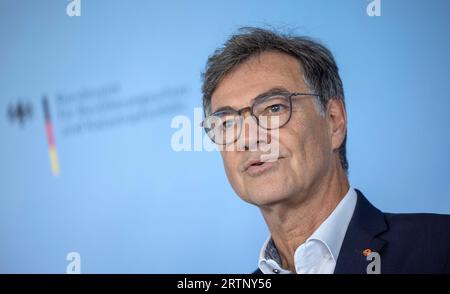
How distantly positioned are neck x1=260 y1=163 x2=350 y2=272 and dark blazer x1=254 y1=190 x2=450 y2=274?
13 centimetres

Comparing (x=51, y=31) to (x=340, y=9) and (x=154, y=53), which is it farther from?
(x=340, y=9)

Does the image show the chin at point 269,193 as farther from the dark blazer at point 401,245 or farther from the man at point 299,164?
the dark blazer at point 401,245

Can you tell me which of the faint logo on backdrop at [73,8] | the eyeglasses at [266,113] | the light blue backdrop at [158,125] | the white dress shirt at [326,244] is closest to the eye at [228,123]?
the eyeglasses at [266,113]

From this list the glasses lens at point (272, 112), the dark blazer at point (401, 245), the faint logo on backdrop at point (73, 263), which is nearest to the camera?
the dark blazer at point (401, 245)

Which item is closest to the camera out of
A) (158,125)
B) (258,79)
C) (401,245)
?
(401,245)

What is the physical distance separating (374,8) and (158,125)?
2.46 ft

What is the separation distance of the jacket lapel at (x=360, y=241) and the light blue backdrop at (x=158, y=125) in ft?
0.42

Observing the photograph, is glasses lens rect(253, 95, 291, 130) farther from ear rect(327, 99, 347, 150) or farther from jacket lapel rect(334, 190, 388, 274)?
jacket lapel rect(334, 190, 388, 274)

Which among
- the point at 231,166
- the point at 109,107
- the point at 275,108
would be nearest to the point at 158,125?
the point at 109,107

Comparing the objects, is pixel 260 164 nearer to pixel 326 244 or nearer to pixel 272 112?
pixel 272 112

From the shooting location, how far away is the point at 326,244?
160 centimetres

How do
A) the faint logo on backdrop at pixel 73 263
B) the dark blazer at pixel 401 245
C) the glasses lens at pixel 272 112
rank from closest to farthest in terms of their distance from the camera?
the dark blazer at pixel 401 245 < the glasses lens at pixel 272 112 < the faint logo on backdrop at pixel 73 263

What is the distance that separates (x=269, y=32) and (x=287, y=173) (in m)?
0.45

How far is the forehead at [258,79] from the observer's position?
168 cm
